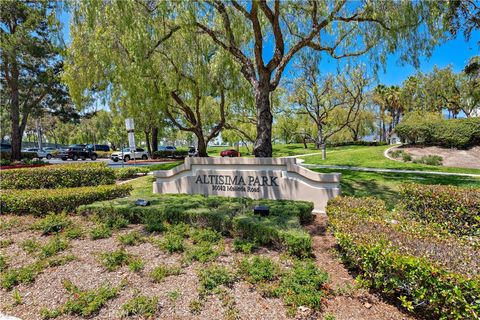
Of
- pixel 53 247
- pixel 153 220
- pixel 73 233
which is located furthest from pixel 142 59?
pixel 53 247

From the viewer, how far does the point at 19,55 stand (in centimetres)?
1755

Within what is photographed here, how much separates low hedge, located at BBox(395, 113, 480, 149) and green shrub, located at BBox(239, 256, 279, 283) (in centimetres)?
1792

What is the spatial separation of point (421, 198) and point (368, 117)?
105 ft

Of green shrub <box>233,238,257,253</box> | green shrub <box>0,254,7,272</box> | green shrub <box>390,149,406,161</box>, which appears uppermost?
green shrub <box>390,149,406,161</box>

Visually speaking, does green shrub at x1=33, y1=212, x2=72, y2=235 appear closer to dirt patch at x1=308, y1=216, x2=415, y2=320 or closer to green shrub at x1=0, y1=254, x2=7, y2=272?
green shrub at x1=0, y1=254, x2=7, y2=272

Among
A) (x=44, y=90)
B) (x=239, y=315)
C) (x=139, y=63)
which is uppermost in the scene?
(x=44, y=90)

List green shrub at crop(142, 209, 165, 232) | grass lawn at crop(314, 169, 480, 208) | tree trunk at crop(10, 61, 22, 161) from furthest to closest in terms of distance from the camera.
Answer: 1. tree trunk at crop(10, 61, 22, 161)
2. grass lawn at crop(314, 169, 480, 208)
3. green shrub at crop(142, 209, 165, 232)

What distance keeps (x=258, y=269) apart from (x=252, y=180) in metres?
3.86

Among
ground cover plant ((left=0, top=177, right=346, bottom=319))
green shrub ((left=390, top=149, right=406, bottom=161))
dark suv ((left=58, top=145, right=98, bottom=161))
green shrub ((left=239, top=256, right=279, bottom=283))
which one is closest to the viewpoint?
ground cover plant ((left=0, top=177, right=346, bottom=319))

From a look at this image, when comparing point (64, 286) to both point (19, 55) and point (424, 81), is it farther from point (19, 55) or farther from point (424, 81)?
point (424, 81)

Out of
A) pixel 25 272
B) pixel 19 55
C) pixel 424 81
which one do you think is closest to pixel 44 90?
pixel 19 55

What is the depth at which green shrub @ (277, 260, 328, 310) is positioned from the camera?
2758 millimetres

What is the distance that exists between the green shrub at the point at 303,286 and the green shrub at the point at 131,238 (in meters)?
2.62

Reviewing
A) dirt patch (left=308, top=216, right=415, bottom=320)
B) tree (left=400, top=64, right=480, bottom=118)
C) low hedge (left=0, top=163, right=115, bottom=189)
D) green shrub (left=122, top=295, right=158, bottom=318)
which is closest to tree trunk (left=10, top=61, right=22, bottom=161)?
low hedge (left=0, top=163, right=115, bottom=189)
